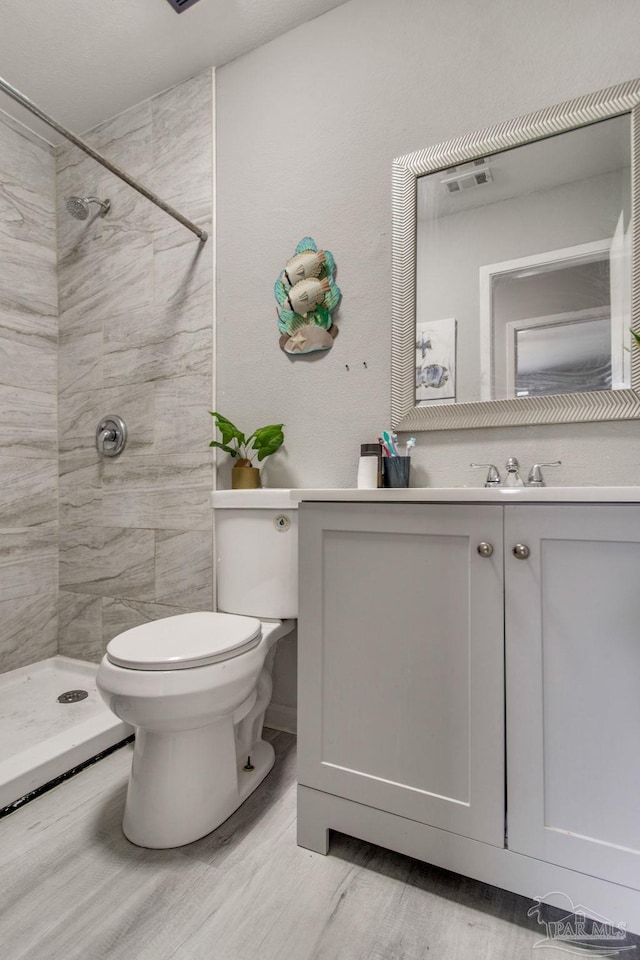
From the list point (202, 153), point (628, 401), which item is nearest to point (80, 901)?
point (628, 401)

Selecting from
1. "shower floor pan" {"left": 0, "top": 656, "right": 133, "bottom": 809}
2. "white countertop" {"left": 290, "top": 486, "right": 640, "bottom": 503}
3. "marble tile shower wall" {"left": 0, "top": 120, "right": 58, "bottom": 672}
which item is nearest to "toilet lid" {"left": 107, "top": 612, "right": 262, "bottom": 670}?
"white countertop" {"left": 290, "top": 486, "right": 640, "bottom": 503}

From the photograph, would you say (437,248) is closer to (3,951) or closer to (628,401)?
(628,401)

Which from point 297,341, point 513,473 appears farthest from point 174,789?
point 297,341

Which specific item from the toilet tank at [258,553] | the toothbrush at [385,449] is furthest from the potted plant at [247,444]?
the toothbrush at [385,449]

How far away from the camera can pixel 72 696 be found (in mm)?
1731

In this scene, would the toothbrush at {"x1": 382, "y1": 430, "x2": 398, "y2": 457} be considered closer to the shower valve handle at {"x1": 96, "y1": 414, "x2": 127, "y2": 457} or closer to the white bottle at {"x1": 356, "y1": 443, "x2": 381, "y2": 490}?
the white bottle at {"x1": 356, "y1": 443, "x2": 381, "y2": 490}

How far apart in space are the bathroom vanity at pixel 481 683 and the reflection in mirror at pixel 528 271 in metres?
0.52

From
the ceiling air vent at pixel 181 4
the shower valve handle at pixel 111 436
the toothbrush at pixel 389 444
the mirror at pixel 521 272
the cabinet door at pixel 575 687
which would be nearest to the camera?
the cabinet door at pixel 575 687

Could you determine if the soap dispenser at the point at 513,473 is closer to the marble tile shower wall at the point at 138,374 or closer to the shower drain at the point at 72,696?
the marble tile shower wall at the point at 138,374

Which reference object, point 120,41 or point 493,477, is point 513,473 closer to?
point 493,477

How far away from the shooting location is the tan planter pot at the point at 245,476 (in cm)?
148

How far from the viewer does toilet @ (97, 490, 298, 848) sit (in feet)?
3.14

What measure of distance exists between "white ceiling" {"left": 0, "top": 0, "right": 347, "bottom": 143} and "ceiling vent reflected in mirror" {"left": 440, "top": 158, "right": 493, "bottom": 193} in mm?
727

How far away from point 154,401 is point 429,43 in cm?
142
